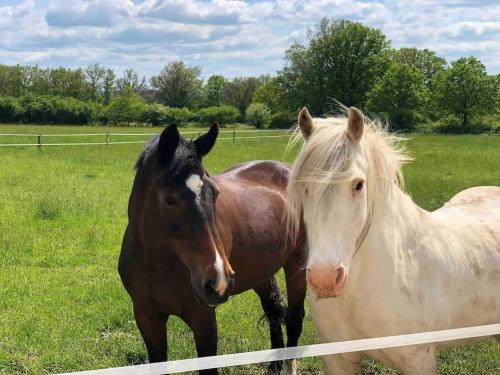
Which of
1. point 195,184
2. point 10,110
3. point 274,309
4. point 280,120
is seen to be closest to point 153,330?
point 195,184

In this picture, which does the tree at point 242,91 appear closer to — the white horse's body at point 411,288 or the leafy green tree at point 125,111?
the leafy green tree at point 125,111

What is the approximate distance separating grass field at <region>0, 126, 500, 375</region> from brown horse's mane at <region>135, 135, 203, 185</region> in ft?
5.62

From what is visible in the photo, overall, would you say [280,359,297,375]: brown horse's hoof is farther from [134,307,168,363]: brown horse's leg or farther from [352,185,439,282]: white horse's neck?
[352,185,439,282]: white horse's neck

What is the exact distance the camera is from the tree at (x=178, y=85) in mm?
68000

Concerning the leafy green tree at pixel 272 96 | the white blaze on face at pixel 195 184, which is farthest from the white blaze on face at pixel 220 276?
the leafy green tree at pixel 272 96

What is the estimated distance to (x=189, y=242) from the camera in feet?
8.38

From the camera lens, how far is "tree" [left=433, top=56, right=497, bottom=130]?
45.9m

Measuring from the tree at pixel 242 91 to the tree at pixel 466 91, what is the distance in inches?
1029

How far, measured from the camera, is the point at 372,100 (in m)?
48.0

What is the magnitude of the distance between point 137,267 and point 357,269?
129cm

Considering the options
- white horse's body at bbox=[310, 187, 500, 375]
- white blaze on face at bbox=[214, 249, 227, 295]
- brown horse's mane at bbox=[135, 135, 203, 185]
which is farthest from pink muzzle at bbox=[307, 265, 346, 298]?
brown horse's mane at bbox=[135, 135, 203, 185]

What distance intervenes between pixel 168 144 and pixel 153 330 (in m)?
1.14

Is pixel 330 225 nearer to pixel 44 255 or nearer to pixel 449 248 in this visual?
pixel 449 248

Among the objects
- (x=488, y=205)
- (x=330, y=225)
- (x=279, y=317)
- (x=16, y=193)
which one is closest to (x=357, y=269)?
(x=330, y=225)
